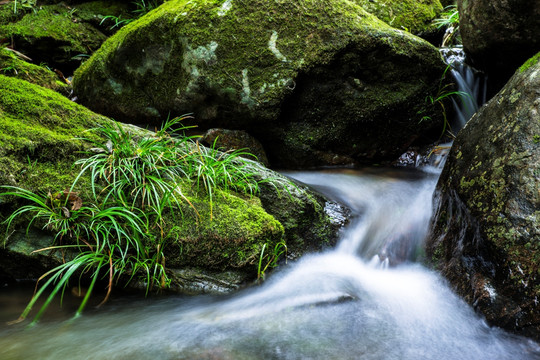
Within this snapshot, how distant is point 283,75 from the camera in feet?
11.9

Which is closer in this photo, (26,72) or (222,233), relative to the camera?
(222,233)

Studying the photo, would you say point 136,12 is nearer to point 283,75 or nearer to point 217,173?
point 283,75

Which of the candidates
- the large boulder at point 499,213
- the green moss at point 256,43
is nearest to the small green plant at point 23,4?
the green moss at point 256,43

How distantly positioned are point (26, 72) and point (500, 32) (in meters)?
5.49

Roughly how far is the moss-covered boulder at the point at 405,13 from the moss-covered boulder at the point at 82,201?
13.2 ft

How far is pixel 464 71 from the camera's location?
4.32 metres

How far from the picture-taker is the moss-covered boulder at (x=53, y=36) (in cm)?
565

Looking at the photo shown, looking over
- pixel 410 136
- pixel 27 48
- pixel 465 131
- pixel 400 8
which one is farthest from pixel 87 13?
pixel 465 131

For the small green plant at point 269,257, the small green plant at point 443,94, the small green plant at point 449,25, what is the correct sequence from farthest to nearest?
the small green plant at point 449,25 < the small green plant at point 443,94 < the small green plant at point 269,257

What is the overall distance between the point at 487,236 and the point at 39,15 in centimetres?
766

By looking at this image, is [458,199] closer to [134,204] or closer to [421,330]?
[421,330]

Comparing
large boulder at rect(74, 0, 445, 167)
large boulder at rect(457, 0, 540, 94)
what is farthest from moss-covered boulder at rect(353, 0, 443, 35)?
large boulder at rect(457, 0, 540, 94)

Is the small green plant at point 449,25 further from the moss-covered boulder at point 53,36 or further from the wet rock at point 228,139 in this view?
the moss-covered boulder at point 53,36

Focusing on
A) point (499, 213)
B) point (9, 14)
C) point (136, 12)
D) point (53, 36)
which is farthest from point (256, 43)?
point (9, 14)
